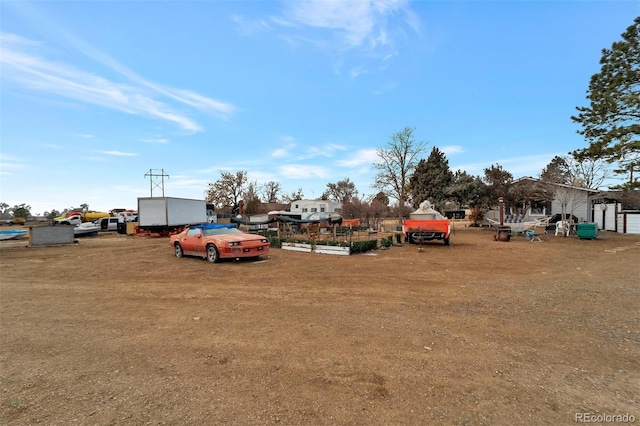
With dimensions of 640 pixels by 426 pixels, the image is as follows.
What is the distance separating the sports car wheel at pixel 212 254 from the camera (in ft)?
34.3

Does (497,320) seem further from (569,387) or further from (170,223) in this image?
(170,223)

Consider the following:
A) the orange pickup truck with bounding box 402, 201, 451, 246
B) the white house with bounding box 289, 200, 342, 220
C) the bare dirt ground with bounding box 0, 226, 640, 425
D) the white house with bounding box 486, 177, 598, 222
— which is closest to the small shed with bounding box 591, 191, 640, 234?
the white house with bounding box 486, 177, 598, 222

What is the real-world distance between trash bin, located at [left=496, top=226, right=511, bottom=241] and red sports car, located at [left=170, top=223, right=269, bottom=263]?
14777mm

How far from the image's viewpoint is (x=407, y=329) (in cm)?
441

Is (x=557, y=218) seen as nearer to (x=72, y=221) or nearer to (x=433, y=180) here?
(x=433, y=180)

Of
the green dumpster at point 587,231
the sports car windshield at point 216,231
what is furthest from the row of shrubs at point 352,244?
the green dumpster at point 587,231

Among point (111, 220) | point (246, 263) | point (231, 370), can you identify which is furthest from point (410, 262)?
point (111, 220)

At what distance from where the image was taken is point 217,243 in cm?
1040

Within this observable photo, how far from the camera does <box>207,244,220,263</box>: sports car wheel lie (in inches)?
412

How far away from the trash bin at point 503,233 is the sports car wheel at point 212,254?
16423 mm

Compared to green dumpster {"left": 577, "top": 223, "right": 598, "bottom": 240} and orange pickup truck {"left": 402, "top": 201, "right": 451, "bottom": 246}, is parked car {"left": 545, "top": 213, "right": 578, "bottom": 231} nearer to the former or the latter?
green dumpster {"left": 577, "top": 223, "right": 598, "bottom": 240}

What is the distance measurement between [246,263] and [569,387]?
8.94m

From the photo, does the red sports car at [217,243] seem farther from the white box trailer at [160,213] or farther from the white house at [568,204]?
the white house at [568,204]

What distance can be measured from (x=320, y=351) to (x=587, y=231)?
70.4ft
